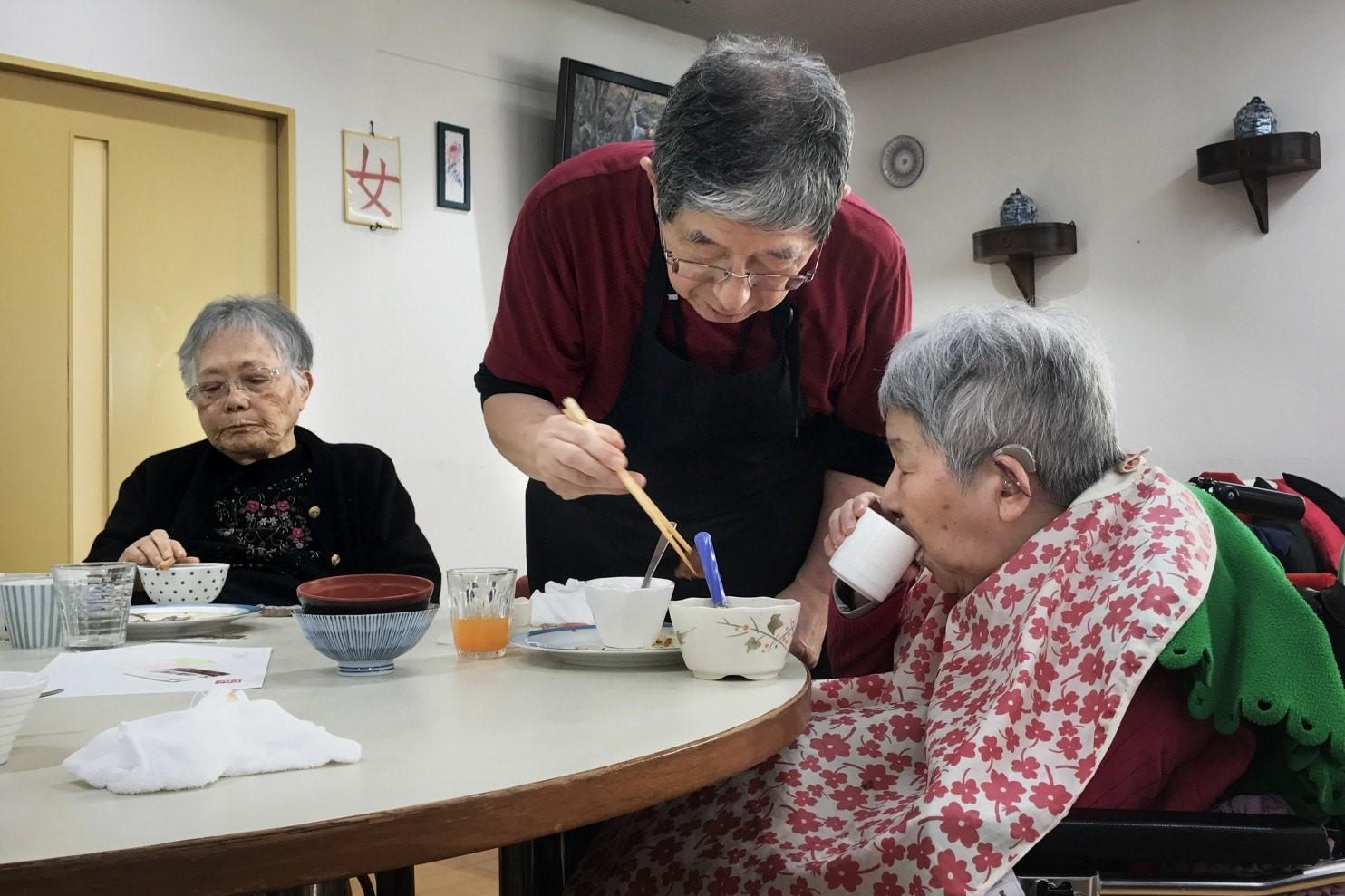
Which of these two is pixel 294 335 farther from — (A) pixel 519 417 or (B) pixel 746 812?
(B) pixel 746 812

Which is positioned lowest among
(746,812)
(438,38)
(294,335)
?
(746,812)

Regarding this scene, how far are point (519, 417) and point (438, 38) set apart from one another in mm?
3164

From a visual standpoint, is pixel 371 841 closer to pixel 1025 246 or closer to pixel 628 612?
pixel 628 612

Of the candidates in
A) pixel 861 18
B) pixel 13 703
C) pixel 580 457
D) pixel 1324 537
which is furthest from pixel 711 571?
pixel 861 18

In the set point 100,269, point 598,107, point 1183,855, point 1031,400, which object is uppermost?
point 598,107

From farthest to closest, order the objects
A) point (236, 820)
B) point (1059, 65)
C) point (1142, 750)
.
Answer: point (1059, 65) < point (1142, 750) < point (236, 820)

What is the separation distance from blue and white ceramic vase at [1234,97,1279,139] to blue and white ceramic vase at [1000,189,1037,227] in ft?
2.95

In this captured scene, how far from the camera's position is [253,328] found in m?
2.55

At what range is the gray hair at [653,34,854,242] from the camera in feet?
4.73

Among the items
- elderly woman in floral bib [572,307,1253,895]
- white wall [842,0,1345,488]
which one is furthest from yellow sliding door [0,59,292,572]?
white wall [842,0,1345,488]

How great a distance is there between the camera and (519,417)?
185 centimetres

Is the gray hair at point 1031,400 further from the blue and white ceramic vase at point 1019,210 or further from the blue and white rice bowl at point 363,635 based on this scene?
the blue and white ceramic vase at point 1019,210

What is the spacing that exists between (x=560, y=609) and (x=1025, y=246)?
13.2ft

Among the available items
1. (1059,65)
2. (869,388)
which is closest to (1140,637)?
(869,388)
